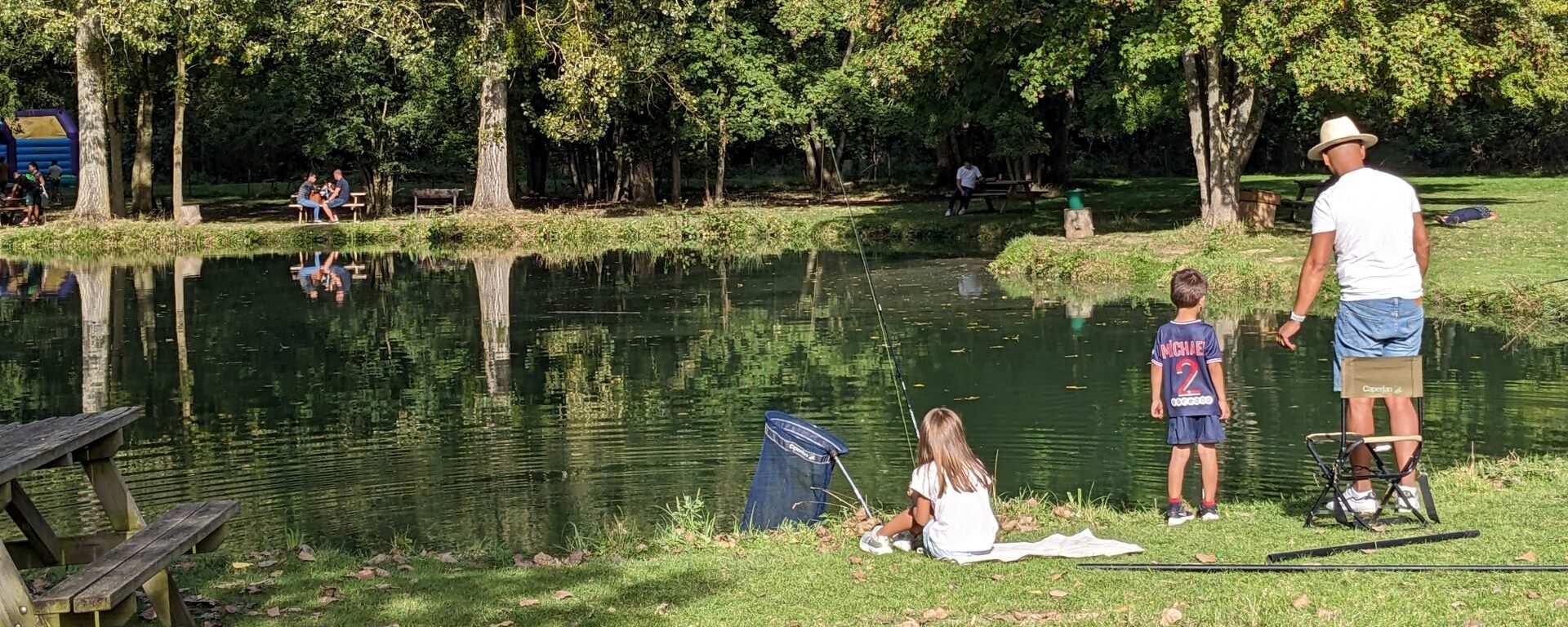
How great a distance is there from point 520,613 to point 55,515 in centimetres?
434

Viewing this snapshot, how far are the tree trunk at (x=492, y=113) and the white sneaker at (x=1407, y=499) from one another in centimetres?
2773

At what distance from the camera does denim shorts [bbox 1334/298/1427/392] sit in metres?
6.88

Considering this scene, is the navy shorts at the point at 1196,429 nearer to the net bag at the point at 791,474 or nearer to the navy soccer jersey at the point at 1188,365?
the navy soccer jersey at the point at 1188,365

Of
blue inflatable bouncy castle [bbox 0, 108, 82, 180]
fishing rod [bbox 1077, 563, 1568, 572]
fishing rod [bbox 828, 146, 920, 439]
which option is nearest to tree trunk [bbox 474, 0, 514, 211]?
blue inflatable bouncy castle [bbox 0, 108, 82, 180]

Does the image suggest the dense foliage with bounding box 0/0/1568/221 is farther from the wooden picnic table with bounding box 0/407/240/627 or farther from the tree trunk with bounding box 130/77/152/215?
the wooden picnic table with bounding box 0/407/240/627

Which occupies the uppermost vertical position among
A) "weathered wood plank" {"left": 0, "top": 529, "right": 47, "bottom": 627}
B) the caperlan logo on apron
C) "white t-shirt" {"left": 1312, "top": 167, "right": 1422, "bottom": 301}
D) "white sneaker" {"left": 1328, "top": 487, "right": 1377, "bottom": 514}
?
"white t-shirt" {"left": 1312, "top": 167, "right": 1422, "bottom": 301}

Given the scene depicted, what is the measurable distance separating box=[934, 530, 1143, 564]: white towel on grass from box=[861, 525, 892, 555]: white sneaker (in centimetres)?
44

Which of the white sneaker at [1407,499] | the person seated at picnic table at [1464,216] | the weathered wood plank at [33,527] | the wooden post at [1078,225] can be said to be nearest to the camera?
the weathered wood plank at [33,527]

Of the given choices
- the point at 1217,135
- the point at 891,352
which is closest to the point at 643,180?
the point at 1217,135

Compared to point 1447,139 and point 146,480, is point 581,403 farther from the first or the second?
point 1447,139

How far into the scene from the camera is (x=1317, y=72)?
64.6ft

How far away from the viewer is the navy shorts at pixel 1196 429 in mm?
7133

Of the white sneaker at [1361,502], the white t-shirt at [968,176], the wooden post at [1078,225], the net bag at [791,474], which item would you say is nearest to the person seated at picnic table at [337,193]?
the white t-shirt at [968,176]

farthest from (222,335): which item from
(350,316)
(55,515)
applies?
(55,515)
